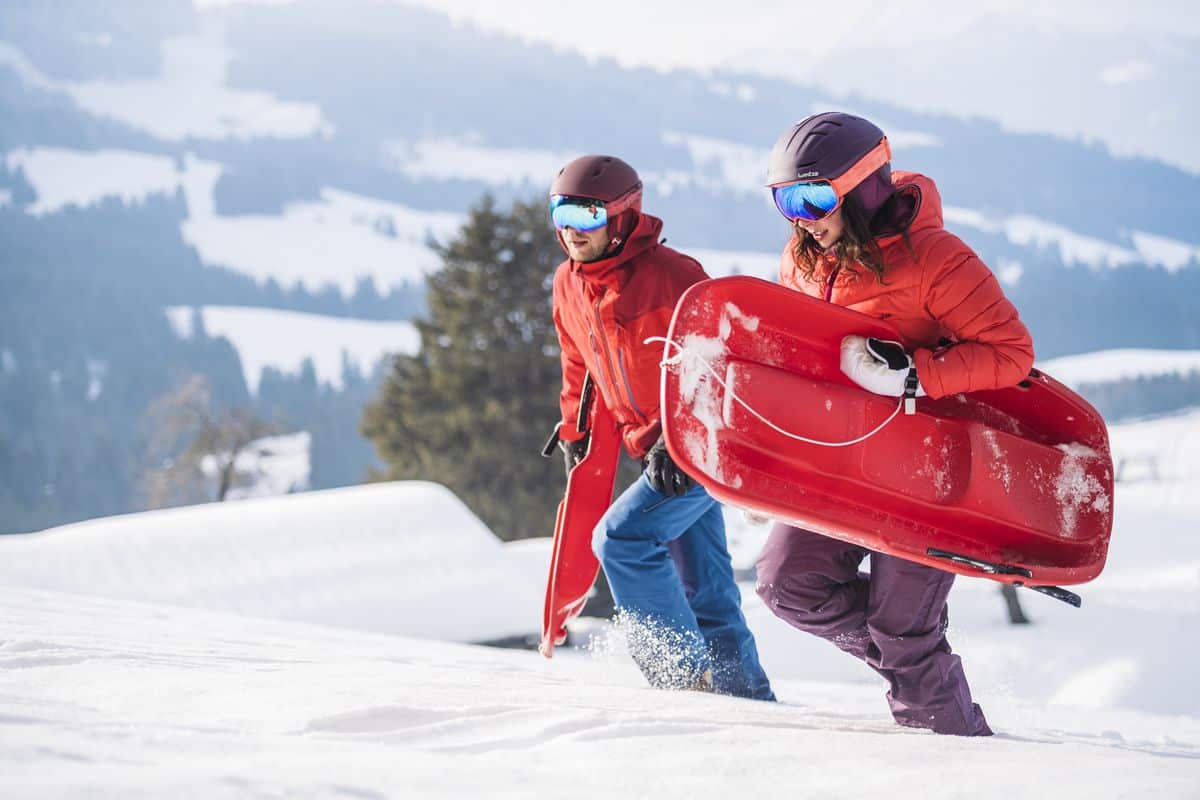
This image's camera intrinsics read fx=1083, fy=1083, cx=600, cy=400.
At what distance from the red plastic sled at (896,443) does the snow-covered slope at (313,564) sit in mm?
8965

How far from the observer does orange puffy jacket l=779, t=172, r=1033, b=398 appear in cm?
311

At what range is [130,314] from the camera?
9275cm

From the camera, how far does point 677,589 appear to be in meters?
3.84

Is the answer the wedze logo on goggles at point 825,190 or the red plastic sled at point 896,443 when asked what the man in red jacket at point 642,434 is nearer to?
the red plastic sled at point 896,443

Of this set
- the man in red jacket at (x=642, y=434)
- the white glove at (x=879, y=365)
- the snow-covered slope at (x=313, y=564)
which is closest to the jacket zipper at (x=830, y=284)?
the white glove at (x=879, y=365)

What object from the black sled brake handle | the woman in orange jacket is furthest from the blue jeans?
the black sled brake handle

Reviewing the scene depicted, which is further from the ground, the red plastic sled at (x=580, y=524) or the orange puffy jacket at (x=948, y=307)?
the orange puffy jacket at (x=948, y=307)

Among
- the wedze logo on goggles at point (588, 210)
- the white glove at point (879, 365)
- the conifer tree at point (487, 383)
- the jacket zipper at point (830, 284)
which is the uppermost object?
the wedze logo on goggles at point (588, 210)

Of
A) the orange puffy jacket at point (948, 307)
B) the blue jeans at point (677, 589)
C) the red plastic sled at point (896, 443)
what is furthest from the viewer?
the blue jeans at point (677, 589)

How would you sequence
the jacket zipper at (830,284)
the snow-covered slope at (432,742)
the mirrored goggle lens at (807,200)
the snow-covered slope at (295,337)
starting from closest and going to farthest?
the snow-covered slope at (432,742) < the mirrored goggle lens at (807,200) < the jacket zipper at (830,284) < the snow-covered slope at (295,337)

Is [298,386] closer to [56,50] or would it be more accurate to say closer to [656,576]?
[656,576]

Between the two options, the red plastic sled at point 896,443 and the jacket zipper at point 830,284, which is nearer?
the jacket zipper at point 830,284

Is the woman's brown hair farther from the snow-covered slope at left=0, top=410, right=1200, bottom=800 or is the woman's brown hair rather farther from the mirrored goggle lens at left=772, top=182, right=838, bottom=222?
the snow-covered slope at left=0, top=410, right=1200, bottom=800

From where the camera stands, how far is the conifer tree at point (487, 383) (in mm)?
24672
